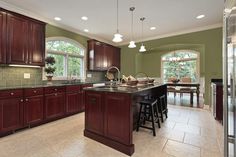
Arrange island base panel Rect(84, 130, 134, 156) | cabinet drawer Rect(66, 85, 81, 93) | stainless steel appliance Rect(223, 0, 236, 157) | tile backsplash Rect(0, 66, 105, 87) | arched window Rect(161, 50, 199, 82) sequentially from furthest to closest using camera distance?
arched window Rect(161, 50, 199, 82), cabinet drawer Rect(66, 85, 81, 93), tile backsplash Rect(0, 66, 105, 87), island base panel Rect(84, 130, 134, 156), stainless steel appliance Rect(223, 0, 236, 157)

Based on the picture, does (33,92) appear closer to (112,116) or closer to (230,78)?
(112,116)

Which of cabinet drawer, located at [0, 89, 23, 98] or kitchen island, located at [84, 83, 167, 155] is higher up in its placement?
cabinet drawer, located at [0, 89, 23, 98]

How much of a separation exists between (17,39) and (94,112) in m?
2.37

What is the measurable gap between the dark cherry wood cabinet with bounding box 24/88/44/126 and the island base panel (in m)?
1.31

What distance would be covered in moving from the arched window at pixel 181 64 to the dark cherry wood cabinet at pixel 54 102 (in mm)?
5840

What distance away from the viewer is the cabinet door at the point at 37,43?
3234mm

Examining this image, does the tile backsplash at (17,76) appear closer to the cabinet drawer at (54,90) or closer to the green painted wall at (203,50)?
the cabinet drawer at (54,90)

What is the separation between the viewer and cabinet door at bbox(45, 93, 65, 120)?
3.25 meters

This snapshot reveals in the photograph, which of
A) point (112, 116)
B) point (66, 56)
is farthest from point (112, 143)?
point (66, 56)

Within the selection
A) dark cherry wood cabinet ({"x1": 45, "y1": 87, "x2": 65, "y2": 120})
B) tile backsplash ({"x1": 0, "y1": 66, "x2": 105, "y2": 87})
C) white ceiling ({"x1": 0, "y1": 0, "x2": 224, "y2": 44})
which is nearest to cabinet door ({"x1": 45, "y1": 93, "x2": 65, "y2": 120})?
dark cherry wood cabinet ({"x1": 45, "y1": 87, "x2": 65, "y2": 120})

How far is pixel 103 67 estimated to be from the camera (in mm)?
5762

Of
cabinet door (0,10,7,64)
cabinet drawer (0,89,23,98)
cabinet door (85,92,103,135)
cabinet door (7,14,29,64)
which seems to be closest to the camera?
cabinet door (85,92,103,135)

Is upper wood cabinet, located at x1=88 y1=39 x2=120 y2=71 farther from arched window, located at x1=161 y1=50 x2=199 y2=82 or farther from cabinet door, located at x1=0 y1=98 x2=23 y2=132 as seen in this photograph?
arched window, located at x1=161 y1=50 x2=199 y2=82

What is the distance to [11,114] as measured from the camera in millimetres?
2631
